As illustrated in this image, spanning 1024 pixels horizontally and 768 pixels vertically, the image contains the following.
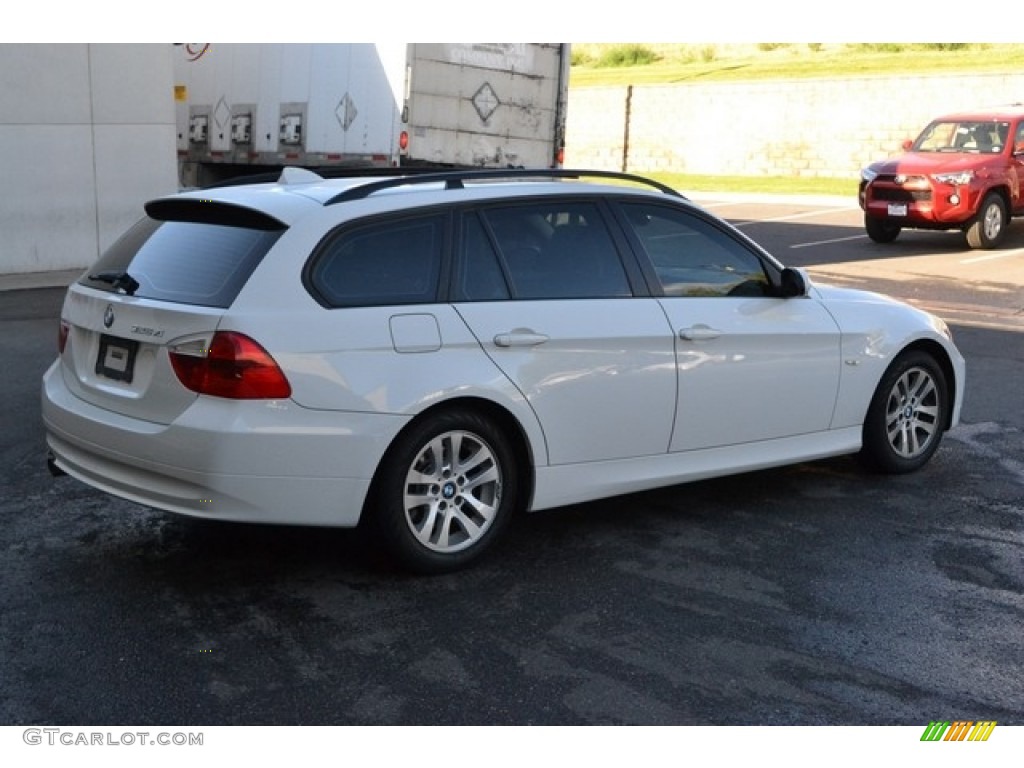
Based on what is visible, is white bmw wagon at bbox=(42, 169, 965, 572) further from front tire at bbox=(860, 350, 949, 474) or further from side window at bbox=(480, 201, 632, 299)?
front tire at bbox=(860, 350, 949, 474)

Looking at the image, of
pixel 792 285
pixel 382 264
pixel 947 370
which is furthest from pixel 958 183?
pixel 382 264

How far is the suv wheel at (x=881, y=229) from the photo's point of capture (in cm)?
1970

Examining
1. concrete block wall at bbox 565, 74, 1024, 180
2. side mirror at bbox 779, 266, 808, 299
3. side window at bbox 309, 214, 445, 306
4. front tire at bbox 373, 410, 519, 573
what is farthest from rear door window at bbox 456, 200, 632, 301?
concrete block wall at bbox 565, 74, 1024, 180

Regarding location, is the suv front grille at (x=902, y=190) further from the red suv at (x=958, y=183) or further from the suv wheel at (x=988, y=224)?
the suv wheel at (x=988, y=224)

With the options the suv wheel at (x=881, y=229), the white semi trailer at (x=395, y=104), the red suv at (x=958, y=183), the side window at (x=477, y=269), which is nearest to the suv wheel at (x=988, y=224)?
the red suv at (x=958, y=183)

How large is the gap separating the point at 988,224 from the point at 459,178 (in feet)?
49.4

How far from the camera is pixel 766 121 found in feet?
119

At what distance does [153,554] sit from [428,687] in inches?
71.2

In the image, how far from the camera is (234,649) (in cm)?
455

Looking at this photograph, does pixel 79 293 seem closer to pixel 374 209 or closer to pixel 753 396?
pixel 374 209

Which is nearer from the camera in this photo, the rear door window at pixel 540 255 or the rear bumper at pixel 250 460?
the rear bumper at pixel 250 460

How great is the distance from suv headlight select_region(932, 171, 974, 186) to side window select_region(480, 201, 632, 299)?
46.5 feet
